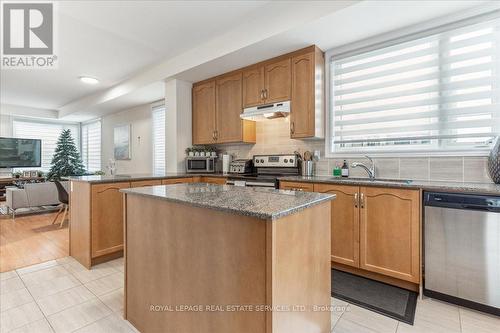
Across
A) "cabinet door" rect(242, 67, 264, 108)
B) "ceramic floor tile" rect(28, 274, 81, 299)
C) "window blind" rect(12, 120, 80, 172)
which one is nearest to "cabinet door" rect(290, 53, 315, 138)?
"cabinet door" rect(242, 67, 264, 108)

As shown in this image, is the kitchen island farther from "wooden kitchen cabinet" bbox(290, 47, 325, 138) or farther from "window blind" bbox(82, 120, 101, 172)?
"window blind" bbox(82, 120, 101, 172)

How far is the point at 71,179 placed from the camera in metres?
2.97

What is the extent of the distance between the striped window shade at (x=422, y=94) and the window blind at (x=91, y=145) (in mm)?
6924

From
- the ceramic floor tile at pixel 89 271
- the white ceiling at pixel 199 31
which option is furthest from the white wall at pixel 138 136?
the ceramic floor tile at pixel 89 271

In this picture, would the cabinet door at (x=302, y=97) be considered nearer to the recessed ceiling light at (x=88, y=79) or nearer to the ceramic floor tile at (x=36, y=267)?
the ceramic floor tile at (x=36, y=267)

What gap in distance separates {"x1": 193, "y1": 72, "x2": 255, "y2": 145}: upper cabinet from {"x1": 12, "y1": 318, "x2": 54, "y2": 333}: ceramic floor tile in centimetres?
276

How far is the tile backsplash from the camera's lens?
7.46ft

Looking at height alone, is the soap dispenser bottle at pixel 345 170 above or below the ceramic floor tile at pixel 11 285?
above

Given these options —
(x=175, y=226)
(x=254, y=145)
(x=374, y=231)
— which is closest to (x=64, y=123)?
(x=254, y=145)

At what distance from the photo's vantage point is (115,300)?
2.04 metres

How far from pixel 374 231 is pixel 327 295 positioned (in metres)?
1.01

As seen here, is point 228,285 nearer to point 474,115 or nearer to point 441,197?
point 441,197

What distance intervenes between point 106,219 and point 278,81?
256 cm

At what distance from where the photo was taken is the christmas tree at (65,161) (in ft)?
21.9
